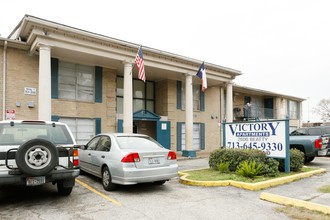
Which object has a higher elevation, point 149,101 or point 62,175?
point 149,101

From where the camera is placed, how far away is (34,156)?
4.95m

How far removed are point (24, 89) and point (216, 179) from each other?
984cm

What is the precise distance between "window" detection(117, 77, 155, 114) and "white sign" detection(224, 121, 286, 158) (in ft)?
26.7

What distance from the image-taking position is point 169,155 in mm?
6883

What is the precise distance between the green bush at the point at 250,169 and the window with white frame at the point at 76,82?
9.48 metres

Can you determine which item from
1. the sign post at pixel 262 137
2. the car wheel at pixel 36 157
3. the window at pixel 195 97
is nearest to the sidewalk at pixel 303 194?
the sign post at pixel 262 137

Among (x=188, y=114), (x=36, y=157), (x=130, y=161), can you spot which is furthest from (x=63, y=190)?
(x=188, y=114)

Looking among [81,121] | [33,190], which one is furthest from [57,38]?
[33,190]

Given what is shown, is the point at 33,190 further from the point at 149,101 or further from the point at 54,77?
the point at 149,101

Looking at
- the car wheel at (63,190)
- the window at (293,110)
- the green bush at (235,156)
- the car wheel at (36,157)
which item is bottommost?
the car wheel at (63,190)

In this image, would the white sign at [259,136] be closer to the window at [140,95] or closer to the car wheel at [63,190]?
the car wheel at [63,190]

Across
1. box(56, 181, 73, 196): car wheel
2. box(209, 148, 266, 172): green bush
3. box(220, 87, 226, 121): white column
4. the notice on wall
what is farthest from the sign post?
box(220, 87, 226, 121): white column

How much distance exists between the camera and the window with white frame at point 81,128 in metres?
13.7

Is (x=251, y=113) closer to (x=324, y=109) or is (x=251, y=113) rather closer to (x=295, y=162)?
(x=295, y=162)
